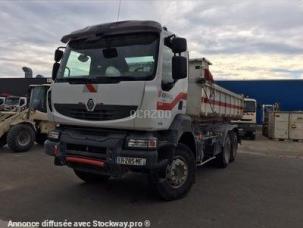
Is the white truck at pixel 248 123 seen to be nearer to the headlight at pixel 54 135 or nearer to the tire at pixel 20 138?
the tire at pixel 20 138

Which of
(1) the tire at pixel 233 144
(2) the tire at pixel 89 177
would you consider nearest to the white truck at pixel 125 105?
(2) the tire at pixel 89 177

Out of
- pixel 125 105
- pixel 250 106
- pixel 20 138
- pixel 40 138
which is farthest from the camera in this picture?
pixel 250 106

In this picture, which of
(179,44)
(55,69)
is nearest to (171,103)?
(179,44)

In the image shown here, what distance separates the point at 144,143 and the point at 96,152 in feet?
2.90

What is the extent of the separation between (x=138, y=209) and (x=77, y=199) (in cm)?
125

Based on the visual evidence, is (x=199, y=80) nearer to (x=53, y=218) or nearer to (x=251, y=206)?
(x=251, y=206)

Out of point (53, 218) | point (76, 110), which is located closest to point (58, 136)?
point (76, 110)

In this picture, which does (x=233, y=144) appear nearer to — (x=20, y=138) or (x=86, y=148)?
(x=86, y=148)

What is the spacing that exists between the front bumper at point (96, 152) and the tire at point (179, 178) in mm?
625

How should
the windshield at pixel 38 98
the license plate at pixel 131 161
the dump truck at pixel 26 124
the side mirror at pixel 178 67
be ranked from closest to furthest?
the license plate at pixel 131 161
the side mirror at pixel 178 67
the dump truck at pixel 26 124
the windshield at pixel 38 98

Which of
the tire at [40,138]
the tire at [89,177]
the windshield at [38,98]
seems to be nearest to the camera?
the tire at [89,177]

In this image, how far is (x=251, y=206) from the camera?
6570 millimetres

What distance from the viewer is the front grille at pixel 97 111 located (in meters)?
6.06

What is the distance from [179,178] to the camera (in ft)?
22.7
